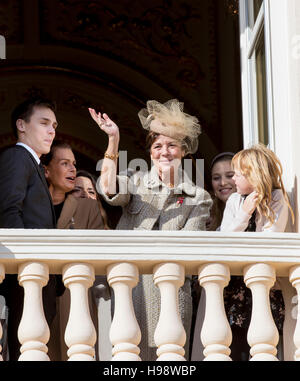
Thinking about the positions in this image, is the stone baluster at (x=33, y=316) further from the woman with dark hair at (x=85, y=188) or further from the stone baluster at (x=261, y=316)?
the woman with dark hair at (x=85, y=188)

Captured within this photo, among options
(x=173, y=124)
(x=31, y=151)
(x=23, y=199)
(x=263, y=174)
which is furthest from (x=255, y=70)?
(x=23, y=199)

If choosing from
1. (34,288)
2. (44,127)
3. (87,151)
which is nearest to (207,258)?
(34,288)

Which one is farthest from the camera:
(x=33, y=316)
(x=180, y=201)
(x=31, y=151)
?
(x=180, y=201)

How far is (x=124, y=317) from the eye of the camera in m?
4.98

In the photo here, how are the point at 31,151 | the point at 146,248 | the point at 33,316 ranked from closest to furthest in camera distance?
the point at 33,316
the point at 146,248
the point at 31,151

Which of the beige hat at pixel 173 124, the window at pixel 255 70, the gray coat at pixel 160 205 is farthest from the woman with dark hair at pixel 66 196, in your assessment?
the window at pixel 255 70

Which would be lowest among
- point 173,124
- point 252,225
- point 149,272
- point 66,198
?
point 149,272

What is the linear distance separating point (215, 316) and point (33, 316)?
0.67m

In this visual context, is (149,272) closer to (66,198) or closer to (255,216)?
(255,216)

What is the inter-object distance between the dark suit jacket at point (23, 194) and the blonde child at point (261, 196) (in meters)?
0.75

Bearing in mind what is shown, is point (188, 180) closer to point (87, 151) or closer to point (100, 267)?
point (100, 267)

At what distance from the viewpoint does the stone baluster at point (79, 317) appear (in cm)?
493

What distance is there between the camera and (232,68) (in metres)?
10.6

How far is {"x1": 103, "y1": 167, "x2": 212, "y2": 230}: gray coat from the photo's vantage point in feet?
18.8
